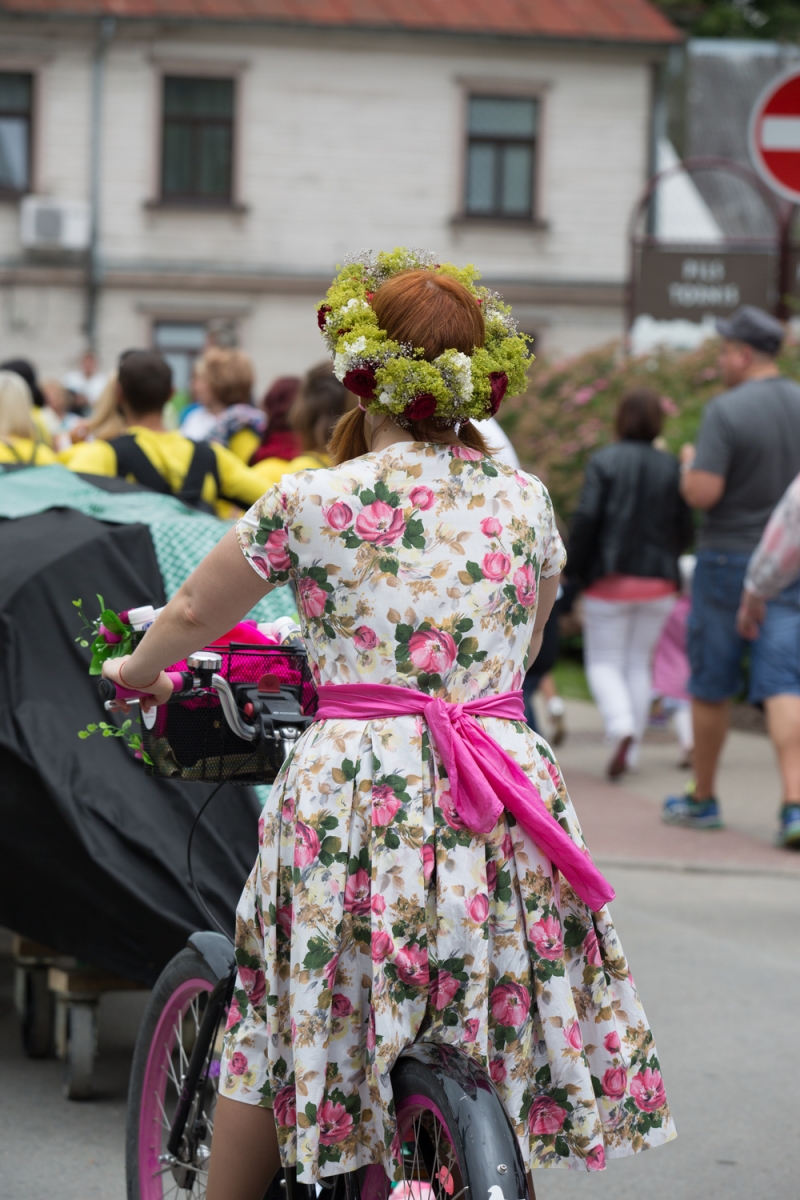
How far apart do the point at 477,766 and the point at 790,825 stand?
17.0 ft

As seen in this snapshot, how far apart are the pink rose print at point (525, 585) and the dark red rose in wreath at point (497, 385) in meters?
0.26

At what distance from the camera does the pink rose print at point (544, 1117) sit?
269 cm

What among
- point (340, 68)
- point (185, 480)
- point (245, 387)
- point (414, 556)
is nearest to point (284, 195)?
point (340, 68)

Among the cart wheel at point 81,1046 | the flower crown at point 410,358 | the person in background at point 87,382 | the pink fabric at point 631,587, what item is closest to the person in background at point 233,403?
the pink fabric at point 631,587

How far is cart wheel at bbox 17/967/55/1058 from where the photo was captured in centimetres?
477

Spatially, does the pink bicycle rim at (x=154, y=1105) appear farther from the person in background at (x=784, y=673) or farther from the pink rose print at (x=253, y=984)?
the person in background at (x=784, y=673)

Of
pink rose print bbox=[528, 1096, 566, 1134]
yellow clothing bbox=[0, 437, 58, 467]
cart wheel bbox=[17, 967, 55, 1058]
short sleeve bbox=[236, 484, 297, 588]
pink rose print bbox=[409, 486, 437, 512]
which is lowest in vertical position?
cart wheel bbox=[17, 967, 55, 1058]

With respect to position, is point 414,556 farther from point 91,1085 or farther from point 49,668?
point 91,1085

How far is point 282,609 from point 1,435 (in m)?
2.79

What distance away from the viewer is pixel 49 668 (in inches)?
174

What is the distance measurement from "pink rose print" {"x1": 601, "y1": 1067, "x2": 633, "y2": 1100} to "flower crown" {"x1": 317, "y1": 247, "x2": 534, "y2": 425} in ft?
3.44

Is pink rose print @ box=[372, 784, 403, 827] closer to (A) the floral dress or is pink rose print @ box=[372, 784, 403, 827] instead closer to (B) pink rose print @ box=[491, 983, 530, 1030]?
(A) the floral dress

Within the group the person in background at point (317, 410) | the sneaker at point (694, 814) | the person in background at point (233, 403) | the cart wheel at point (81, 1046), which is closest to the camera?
the cart wheel at point (81, 1046)

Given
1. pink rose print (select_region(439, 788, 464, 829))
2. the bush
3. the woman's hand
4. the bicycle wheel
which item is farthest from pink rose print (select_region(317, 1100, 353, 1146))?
the bush
